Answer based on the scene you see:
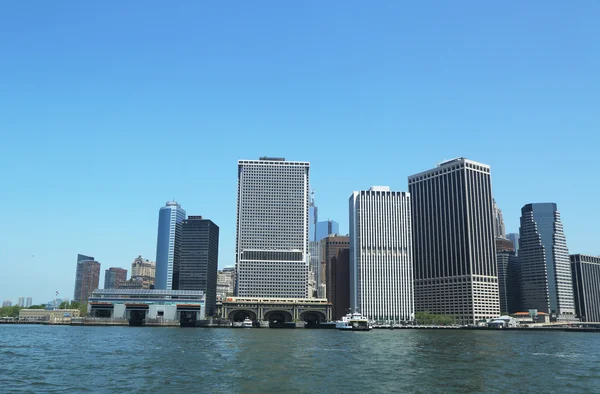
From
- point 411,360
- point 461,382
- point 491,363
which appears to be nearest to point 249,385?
point 461,382

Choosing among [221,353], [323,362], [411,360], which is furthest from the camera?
[221,353]

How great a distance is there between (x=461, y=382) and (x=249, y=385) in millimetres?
23614

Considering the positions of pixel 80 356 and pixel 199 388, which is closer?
pixel 199 388

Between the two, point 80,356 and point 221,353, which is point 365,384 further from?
point 80,356

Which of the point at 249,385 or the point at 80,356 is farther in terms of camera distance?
the point at 80,356

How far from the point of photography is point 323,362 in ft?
266

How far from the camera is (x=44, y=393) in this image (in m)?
52.6

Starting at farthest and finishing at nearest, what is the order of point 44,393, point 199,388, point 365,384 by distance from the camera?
point 365,384
point 199,388
point 44,393

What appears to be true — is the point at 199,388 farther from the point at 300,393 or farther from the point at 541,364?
the point at 541,364

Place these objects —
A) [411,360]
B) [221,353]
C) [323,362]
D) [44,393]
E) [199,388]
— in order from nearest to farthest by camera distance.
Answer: [44,393] < [199,388] < [323,362] < [411,360] < [221,353]

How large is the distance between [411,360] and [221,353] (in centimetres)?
3275

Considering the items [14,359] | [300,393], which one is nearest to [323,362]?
[300,393]

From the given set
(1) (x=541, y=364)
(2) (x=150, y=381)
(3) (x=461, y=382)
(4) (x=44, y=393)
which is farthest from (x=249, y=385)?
(1) (x=541, y=364)

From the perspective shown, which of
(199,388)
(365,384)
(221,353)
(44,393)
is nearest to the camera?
(44,393)
